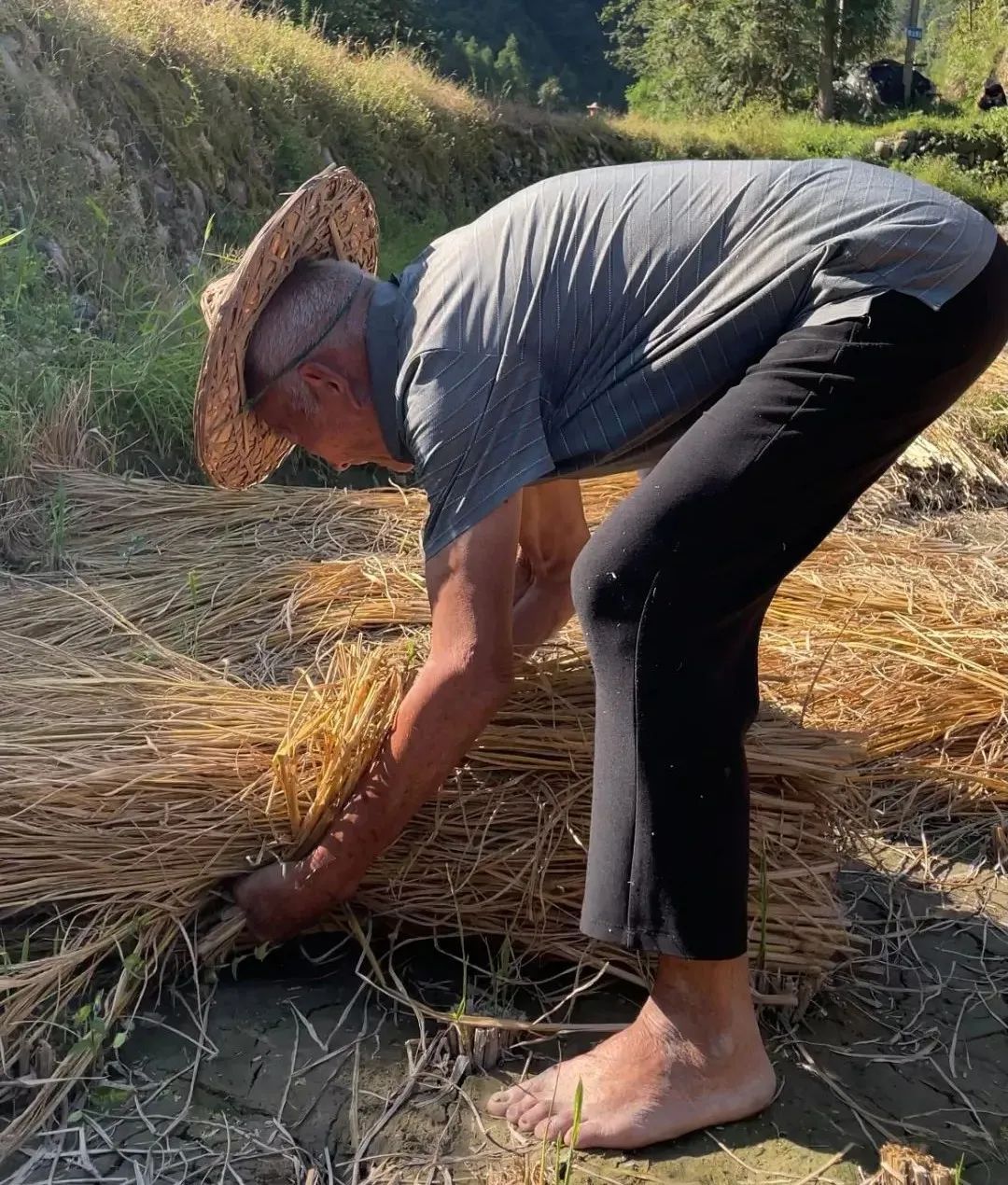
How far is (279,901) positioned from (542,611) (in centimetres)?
68

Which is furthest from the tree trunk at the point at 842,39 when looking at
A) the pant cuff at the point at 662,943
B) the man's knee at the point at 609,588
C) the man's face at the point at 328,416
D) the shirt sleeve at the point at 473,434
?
the pant cuff at the point at 662,943

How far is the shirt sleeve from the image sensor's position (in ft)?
4.53

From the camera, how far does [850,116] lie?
26.0 m

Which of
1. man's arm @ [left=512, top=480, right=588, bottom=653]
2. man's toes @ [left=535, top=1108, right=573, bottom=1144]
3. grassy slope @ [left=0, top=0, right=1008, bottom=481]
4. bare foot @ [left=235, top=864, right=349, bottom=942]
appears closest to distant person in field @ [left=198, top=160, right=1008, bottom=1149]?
man's toes @ [left=535, top=1108, right=573, bottom=1144]

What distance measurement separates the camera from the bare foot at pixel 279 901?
1664 mm

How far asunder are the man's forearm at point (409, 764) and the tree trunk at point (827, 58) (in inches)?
1061

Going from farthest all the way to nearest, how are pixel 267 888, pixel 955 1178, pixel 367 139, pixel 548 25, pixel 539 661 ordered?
pixel 548 25 < pixel 367 139 < pixel 539 661 < pixel 267 888 < pixel 955 1178

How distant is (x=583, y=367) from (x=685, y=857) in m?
0.62

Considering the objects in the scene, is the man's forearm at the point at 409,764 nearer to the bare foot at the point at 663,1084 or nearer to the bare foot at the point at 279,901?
the bare foot at the point at 279,901

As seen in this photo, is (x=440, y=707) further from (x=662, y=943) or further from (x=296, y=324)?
(x=296, y=324)

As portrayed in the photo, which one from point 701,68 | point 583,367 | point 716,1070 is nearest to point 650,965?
point 716,1070

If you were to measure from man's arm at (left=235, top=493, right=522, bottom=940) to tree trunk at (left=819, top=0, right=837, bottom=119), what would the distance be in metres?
26.9

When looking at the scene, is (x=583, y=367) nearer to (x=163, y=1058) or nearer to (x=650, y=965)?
(x=650, y=965)

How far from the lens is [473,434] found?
138 centimetres
